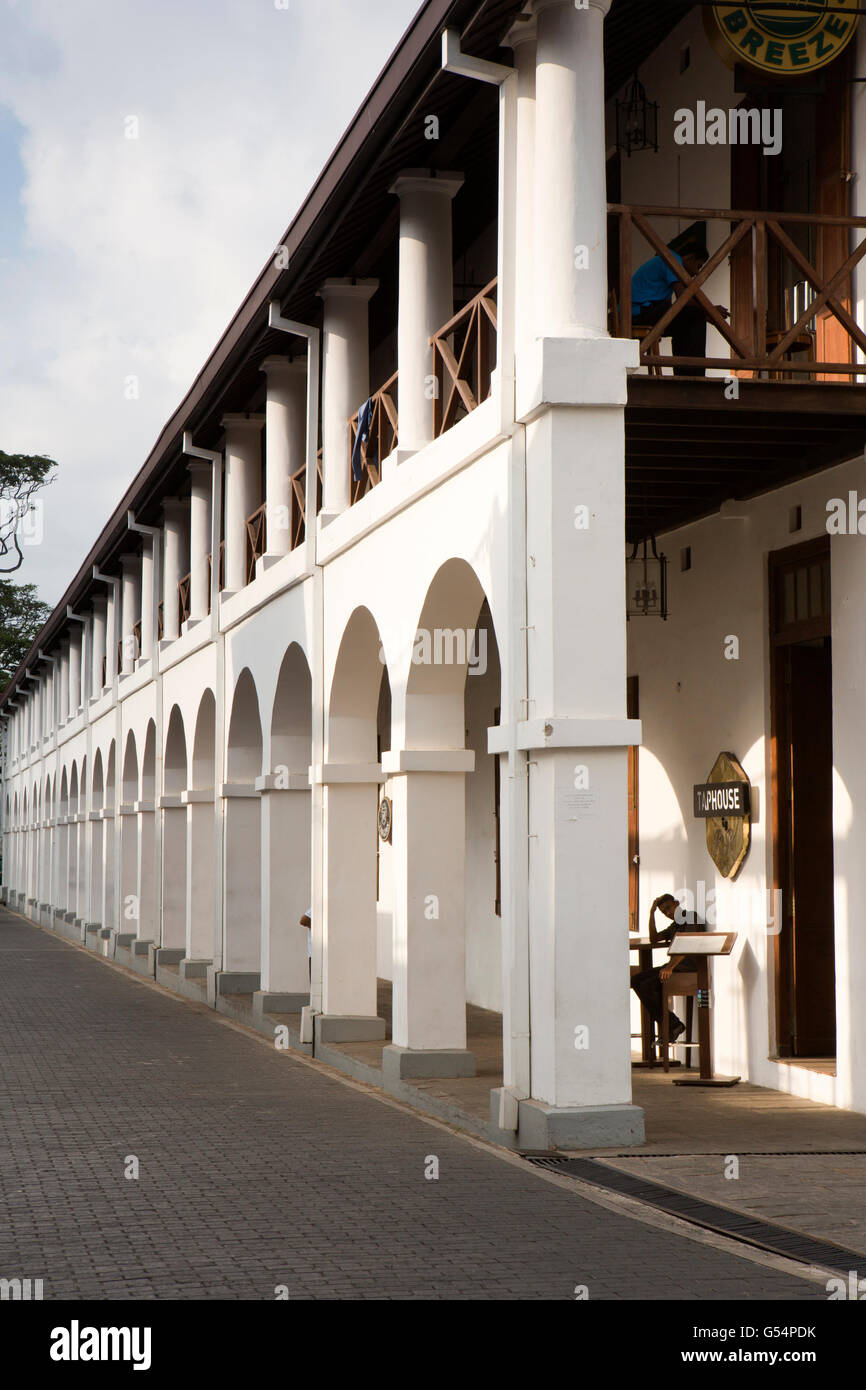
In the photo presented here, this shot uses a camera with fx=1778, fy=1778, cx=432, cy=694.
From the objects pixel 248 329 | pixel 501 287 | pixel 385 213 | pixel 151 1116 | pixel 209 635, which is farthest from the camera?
pixel 209 635

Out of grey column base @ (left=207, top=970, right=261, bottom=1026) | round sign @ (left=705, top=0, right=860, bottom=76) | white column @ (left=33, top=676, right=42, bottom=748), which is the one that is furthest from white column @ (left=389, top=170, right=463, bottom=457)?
white column @ (left=33, top=676, right=42, bottom=748)

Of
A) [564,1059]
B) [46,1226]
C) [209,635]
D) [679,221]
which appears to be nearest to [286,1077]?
[564,1059]

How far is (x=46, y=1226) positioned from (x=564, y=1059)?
115 inches

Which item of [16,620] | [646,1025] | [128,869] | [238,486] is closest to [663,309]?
[646,1025]

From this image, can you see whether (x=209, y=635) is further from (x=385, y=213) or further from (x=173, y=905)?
(x=385, y=213)

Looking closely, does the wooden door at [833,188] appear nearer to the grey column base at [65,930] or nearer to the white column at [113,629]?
the white column at [113,629]

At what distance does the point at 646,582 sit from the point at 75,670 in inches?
1065

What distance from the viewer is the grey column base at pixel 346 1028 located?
579 inches

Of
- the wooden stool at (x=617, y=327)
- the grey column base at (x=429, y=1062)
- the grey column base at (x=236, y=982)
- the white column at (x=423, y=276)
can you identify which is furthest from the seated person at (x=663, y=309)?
the grey column base at (x=236, y=982)

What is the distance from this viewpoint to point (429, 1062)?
12.3 metres

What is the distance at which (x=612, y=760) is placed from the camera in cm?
964

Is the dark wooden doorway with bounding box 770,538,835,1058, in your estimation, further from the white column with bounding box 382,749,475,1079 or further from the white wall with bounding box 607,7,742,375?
the white column with bounding box 382,749,475,1079

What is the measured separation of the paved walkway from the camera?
667 centimetres

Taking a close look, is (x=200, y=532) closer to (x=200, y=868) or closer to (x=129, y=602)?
(x=200, y=868)
